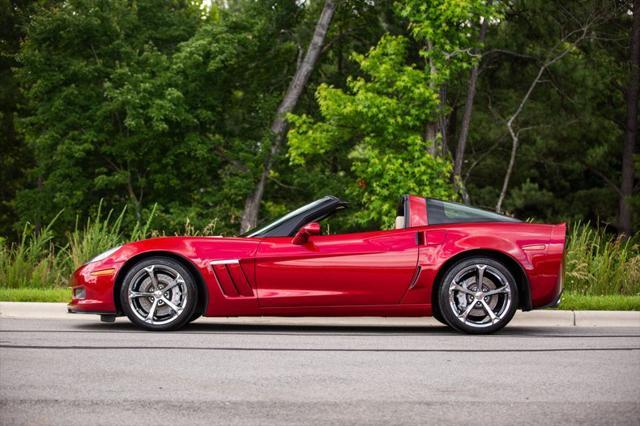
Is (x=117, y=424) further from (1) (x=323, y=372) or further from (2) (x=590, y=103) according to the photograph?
(2) (x=590, y=103)

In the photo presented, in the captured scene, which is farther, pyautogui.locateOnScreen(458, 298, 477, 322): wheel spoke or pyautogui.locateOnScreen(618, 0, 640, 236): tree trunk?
pyautogui.locateOnScreen(618, 0, 640, 236): tree trunk

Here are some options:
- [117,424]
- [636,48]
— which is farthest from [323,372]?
[636,48]

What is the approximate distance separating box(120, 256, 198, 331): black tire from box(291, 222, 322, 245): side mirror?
102 centimetres

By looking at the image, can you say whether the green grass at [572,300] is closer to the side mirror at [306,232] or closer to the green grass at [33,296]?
the green grass at [33,296]

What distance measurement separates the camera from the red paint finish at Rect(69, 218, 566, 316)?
29.8 ft

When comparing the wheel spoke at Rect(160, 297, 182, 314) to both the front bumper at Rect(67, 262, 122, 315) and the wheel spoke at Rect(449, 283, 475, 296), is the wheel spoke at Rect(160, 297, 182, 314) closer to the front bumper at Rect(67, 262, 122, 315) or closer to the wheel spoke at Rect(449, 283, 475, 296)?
the front bumper at Rect(67, 262, 122, 315)

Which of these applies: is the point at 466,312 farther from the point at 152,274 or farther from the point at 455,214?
the point at 152,274

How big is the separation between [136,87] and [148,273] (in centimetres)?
2093

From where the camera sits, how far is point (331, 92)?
2447 centimetres

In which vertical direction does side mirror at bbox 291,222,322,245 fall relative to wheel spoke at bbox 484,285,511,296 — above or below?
above

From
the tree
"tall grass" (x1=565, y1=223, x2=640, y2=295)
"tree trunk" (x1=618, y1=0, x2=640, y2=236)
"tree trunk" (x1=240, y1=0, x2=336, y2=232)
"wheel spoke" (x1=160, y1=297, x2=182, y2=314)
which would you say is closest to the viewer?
"wheel spoke" (x1=160, y1=297, x2=182, y2=314)

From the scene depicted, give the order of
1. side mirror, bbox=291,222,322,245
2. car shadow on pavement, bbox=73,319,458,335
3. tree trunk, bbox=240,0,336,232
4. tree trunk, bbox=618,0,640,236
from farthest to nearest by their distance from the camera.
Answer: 1. tree trunk, bbox=618,0,640,236
2. tree trunk, bbox=240,0,336,232
3. car shadow on pavement, bbox=73,319,458,335
4. side mirror, bbox=291,222,322,245

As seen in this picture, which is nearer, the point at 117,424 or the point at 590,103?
the point at 117,424

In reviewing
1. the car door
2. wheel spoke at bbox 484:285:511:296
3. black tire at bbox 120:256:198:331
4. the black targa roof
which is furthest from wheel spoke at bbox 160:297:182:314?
wheel spoke at bbox 484:285:511:296
